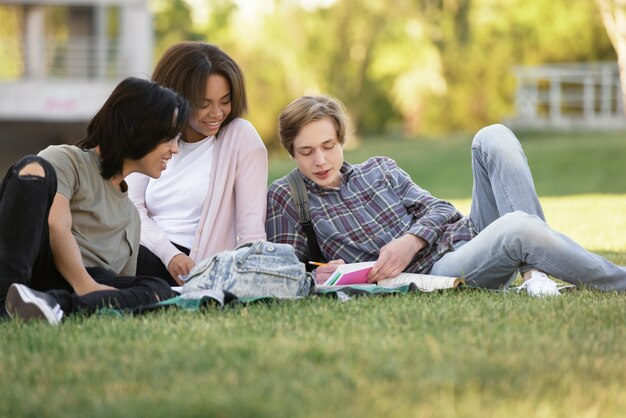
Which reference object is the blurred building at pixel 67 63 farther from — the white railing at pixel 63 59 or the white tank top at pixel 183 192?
the white tank top at pixel 183 192

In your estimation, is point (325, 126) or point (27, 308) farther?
point (325, 126)

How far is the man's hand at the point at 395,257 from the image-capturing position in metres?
4.98

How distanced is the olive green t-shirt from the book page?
1224 mm

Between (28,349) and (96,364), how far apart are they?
38 centimetres

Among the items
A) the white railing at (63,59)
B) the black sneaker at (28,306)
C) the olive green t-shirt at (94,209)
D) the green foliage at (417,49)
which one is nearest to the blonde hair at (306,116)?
the olive green t-shirt at (94,209)

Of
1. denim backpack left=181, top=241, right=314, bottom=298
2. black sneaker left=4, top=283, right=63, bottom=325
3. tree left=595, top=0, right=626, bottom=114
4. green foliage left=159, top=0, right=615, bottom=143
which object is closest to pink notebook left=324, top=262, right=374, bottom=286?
denim backpack left=181, top=241, right=314, bottom=298

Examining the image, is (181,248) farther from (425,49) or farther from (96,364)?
(425,49)

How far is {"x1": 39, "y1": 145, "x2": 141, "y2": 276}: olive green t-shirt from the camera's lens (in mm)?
4473

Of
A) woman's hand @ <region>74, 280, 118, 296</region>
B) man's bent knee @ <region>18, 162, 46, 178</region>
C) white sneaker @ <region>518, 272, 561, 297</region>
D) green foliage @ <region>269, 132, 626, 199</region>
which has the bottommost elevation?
green foliage @ <region>269, 132, 626, 199</region>

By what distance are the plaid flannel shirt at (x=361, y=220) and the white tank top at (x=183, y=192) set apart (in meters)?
0.38

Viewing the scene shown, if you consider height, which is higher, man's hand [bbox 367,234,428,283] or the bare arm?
the bare arm

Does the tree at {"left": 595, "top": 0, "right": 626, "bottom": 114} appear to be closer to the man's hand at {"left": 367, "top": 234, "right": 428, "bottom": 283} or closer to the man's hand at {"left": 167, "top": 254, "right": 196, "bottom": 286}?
the man's hand at {"left": 367, "top": 234, "right": 428, "bottom": 283}

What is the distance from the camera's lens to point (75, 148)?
4.57 m

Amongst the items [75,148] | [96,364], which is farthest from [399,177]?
[96,364]
